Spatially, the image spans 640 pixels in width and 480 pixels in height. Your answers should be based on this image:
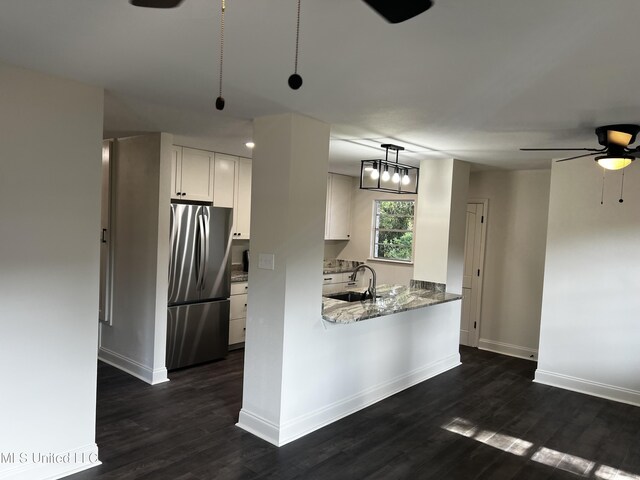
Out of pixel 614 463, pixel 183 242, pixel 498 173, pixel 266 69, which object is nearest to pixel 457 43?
pixel 266 69

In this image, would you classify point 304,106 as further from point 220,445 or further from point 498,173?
point 498,173

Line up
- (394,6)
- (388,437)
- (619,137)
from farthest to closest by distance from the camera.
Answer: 1. (388,437)
2. (619,137)
3. (394,6)

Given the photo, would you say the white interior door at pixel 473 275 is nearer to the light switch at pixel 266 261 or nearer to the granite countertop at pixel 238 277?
the granite countertop at pixel 238 277

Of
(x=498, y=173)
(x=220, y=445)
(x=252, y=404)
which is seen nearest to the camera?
(x=220, y=445)

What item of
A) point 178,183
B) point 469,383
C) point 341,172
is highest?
point 341,172

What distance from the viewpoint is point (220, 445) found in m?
3.15

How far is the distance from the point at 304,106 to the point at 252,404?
2.19 m

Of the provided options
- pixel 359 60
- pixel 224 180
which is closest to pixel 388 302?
pixel 224 180

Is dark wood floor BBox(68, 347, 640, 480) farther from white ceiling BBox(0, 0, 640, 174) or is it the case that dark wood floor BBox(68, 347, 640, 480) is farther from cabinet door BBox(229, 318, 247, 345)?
white ceiling BBox(0, 0, 640, 174)

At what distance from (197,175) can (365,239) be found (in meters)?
3.03

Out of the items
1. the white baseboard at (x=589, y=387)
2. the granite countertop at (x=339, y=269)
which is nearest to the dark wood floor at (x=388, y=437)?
the white baseboard at (x=589, y=387)

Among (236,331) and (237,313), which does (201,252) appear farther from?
(236,331)

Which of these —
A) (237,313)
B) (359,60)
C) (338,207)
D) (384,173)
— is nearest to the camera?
(359,60)

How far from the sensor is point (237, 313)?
209 inches
